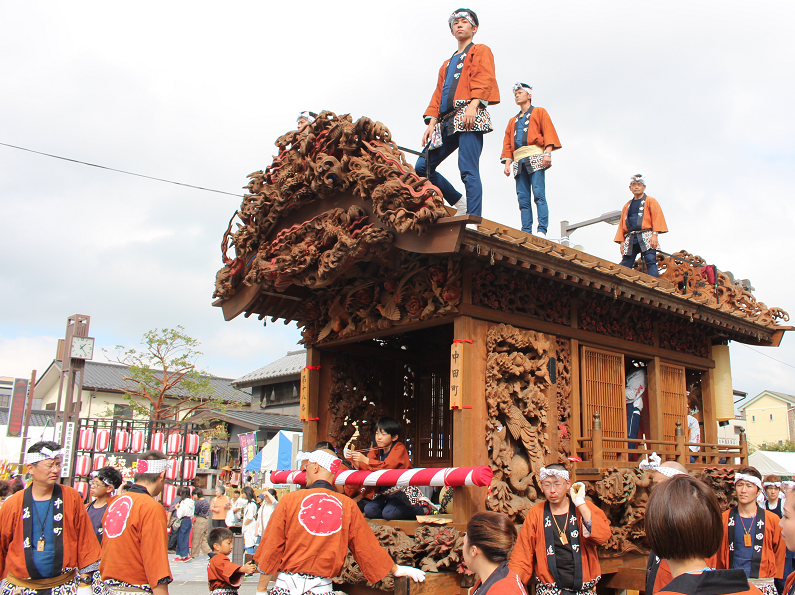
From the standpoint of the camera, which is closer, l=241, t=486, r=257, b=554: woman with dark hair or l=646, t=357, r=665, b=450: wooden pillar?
l=646, t=357, r=665, b=450: wooden pillar

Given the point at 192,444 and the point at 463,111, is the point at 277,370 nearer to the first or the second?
the point at 192,444

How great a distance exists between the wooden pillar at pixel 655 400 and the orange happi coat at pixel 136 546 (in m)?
5.66

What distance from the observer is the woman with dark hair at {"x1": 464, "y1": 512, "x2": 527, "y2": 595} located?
2.88 m

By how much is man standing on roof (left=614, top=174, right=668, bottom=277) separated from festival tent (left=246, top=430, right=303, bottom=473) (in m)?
9.33

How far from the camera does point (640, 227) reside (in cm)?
959

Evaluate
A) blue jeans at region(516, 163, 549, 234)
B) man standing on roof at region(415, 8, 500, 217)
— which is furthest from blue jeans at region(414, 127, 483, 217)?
blue jeans at region(516, 163, 549, 234)

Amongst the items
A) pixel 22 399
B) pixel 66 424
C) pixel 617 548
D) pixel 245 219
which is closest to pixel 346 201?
pixel 245 219

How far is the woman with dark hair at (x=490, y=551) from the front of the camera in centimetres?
288

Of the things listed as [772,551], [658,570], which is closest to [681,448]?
[772,551]

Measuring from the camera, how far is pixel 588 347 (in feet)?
23.9

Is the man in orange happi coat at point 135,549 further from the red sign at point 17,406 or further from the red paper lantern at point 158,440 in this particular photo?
the red sign at point 17,406

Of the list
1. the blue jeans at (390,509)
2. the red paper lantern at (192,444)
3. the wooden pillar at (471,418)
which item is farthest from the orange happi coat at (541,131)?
the red paper lantern at (192,444)

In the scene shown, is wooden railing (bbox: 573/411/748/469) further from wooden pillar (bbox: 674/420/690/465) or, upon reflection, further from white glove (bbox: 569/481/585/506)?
white glove (bbox: 569/481/585/506)

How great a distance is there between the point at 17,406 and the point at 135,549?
19.6 metres
